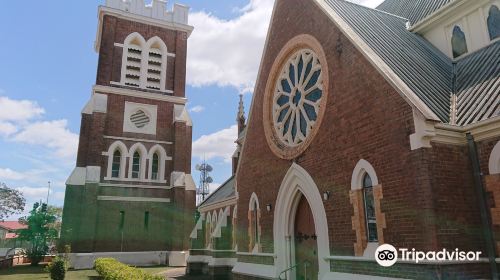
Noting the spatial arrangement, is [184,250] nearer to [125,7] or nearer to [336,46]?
[125,7]

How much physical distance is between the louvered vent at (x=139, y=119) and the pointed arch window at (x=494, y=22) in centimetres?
2626

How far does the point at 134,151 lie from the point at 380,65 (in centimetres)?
2544

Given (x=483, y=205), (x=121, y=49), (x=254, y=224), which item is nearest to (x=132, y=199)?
(x=121, y=49)

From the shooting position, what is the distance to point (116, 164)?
30.4 meters

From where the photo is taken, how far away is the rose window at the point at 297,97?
39.2ft

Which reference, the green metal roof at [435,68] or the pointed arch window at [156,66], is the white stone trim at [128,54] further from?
the green metal roof at [435,68]

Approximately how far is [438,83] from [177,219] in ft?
79.4

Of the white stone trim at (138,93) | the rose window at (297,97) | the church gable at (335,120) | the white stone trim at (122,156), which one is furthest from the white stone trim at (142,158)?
the rose window at (297,97)

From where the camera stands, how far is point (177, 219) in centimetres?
3034

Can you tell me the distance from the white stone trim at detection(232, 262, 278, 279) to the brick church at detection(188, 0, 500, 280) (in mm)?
68

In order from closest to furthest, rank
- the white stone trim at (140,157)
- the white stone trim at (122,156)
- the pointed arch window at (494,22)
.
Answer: the pointed arch window at (494,22) < the white stone trim at (122,156) < the white stone trim at (140,157)

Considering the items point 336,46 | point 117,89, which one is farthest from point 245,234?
point 117,89

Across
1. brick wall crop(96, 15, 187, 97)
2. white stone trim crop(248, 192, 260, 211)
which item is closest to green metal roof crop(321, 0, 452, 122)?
white stone trim crop(248, 192, 260, 211)

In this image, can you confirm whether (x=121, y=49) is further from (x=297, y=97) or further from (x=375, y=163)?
(x=375, y=163)
